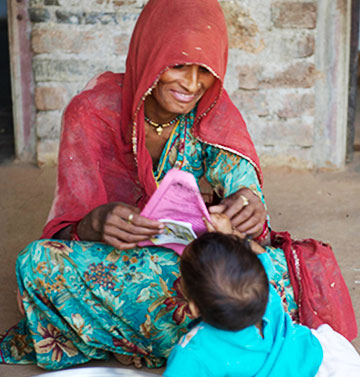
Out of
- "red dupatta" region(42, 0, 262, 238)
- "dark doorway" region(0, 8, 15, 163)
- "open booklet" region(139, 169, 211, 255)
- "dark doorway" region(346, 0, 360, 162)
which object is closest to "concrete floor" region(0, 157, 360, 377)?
"dark doorway" region(346, 0, 360, 162)

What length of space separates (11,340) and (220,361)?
892 mm

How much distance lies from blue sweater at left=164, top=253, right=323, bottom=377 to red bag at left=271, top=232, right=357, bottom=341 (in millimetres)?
304

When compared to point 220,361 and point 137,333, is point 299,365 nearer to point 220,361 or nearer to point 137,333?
point 220,361

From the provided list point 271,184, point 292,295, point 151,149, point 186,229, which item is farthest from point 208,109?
point 271,184

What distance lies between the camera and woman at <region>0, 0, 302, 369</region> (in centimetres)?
217

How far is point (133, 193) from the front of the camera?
2594 mm

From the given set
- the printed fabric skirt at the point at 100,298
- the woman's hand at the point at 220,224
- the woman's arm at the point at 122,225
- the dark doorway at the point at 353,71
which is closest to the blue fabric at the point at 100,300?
the printed fabric skirt at the point at 100,298

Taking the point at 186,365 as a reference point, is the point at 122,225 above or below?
above

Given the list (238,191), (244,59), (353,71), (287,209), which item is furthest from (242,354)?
(353,71)

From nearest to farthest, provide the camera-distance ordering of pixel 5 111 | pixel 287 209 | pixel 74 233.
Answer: pixel 74 233 → pixel 287 209 → pixel 5 111

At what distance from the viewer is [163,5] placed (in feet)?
7.77

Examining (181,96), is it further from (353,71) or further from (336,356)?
(353,71)

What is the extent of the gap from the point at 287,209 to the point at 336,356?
1897 millimetres

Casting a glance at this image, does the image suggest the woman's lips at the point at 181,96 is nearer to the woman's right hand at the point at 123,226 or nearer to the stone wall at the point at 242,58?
the woman's right hand at the point at 123,226
